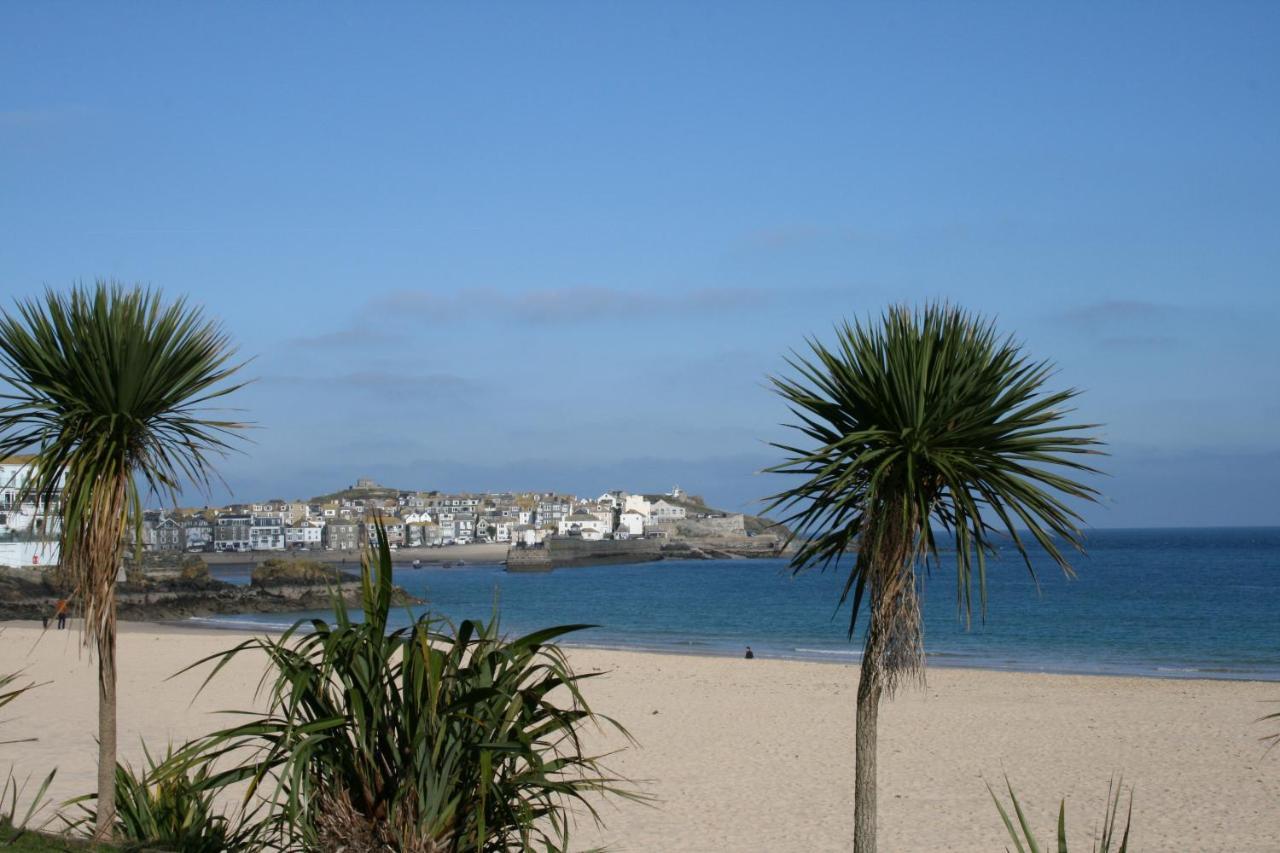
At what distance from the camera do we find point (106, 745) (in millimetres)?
7520

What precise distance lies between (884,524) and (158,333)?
472cm

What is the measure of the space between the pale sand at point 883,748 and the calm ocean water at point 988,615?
9.07 ft

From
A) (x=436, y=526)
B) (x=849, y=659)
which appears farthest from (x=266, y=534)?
(x=849, y=659)

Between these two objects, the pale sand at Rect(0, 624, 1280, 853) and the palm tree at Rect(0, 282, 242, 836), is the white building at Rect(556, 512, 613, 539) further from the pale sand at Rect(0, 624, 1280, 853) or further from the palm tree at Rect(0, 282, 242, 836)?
the palm tree at Rect(0, 282, 242, 836)

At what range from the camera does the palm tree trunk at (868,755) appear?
23.1ft

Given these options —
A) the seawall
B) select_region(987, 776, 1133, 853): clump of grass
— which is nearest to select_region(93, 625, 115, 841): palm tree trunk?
select_region(987, 776, 1133, 853): clump of grass

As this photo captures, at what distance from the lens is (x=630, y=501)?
596 feet

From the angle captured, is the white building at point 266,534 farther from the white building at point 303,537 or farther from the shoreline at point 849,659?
the shoreline at point 849,659

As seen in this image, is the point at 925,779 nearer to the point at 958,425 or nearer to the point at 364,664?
the point at 958,425

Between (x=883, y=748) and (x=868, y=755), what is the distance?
36.6 ft

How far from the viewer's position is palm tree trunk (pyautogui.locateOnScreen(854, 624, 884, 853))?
704 cm

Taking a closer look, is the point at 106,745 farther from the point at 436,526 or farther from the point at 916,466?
the point at 436,526

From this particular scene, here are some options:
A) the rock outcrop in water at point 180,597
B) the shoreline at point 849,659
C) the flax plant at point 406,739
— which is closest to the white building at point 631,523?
the rock outcrop in water at point 180,597

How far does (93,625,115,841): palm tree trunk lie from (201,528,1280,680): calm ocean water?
2.64 m
